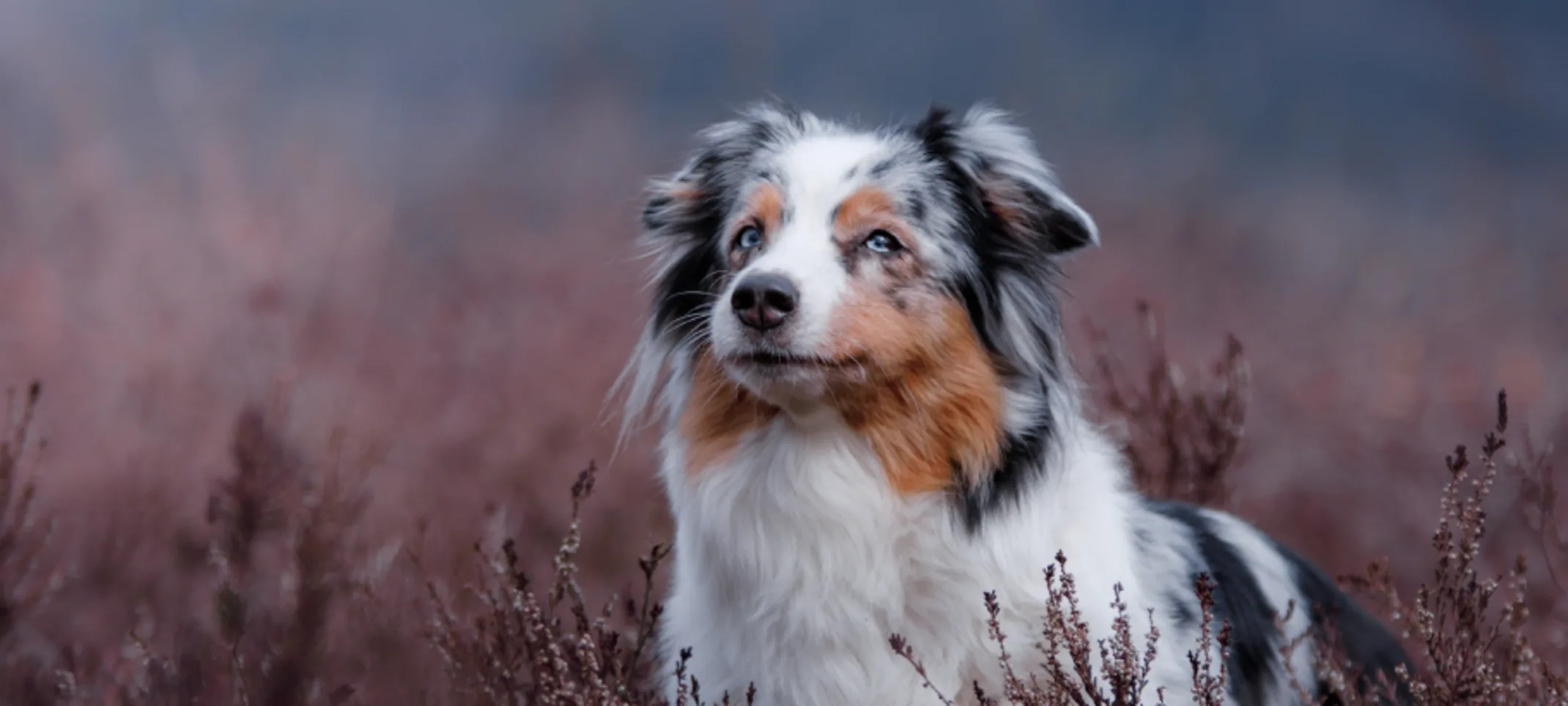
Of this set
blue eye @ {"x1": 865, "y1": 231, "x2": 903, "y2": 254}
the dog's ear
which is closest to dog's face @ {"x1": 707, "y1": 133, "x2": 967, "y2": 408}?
blue eye @ {"x1": 865, "y1": 231, "x2": 903, "y2": 254}

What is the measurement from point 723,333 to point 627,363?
75 cm

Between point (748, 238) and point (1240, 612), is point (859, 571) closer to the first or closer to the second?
point (748, 238)

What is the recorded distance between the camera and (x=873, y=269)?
3.04m

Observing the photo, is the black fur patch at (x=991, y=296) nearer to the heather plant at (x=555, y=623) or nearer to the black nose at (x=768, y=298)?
the heather plant at (x=555, y=623)

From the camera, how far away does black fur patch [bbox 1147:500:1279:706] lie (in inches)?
131

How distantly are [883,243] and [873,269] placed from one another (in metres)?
0.07

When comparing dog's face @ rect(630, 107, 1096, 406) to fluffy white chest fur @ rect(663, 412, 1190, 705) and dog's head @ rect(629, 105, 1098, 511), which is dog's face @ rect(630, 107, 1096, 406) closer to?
dog's head @ rect(629, 105, 1098, 511)

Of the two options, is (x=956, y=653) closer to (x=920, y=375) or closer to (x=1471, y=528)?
(x=920, y=375)

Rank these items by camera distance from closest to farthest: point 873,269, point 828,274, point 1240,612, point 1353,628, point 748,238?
point 828,274 → point 873,269 → point 748,238 → point 1240,612 → point 1353,628

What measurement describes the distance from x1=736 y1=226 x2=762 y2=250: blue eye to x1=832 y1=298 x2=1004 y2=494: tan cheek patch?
0.36m

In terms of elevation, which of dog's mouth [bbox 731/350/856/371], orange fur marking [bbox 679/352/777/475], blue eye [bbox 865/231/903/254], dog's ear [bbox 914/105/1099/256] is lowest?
orange fur marking [bbox 679/352/777/475]

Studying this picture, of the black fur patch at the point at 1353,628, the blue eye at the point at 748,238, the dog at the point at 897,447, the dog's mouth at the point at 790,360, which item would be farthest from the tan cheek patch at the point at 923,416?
the black fur patch at the point at 1353,628

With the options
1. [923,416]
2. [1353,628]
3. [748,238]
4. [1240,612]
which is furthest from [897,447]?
[1353,628]

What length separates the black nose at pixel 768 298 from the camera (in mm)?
2809
